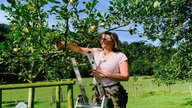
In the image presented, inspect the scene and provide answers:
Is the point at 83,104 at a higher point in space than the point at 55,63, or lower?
lower

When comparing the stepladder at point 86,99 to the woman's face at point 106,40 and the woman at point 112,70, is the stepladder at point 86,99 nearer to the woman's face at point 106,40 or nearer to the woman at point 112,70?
the woman at point 112,70

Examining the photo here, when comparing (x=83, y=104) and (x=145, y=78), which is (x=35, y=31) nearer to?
(x=83, y=104)

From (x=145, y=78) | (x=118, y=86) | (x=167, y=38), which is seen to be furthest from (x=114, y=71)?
(x=145, y=78)

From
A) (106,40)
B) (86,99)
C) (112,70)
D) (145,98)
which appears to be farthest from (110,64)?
(145,98)

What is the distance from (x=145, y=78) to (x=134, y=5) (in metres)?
82.8

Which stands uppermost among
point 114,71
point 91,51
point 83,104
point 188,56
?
point 188,56

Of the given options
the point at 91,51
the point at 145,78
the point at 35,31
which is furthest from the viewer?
the point at 145,78

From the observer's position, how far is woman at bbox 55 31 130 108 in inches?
179

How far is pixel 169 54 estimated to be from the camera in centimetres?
2458

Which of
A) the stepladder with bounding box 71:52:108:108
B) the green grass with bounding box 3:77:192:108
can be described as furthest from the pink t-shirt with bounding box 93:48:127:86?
the green grass with bounding box 3:77:192:108

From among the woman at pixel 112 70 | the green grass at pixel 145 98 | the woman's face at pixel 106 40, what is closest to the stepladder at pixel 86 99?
the woman at pixel 112 70

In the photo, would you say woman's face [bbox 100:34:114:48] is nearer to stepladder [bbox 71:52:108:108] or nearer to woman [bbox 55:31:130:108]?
woman [bbox 55:31:130:108]

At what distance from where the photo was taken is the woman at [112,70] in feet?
14.9

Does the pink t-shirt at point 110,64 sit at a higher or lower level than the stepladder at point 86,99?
higher
